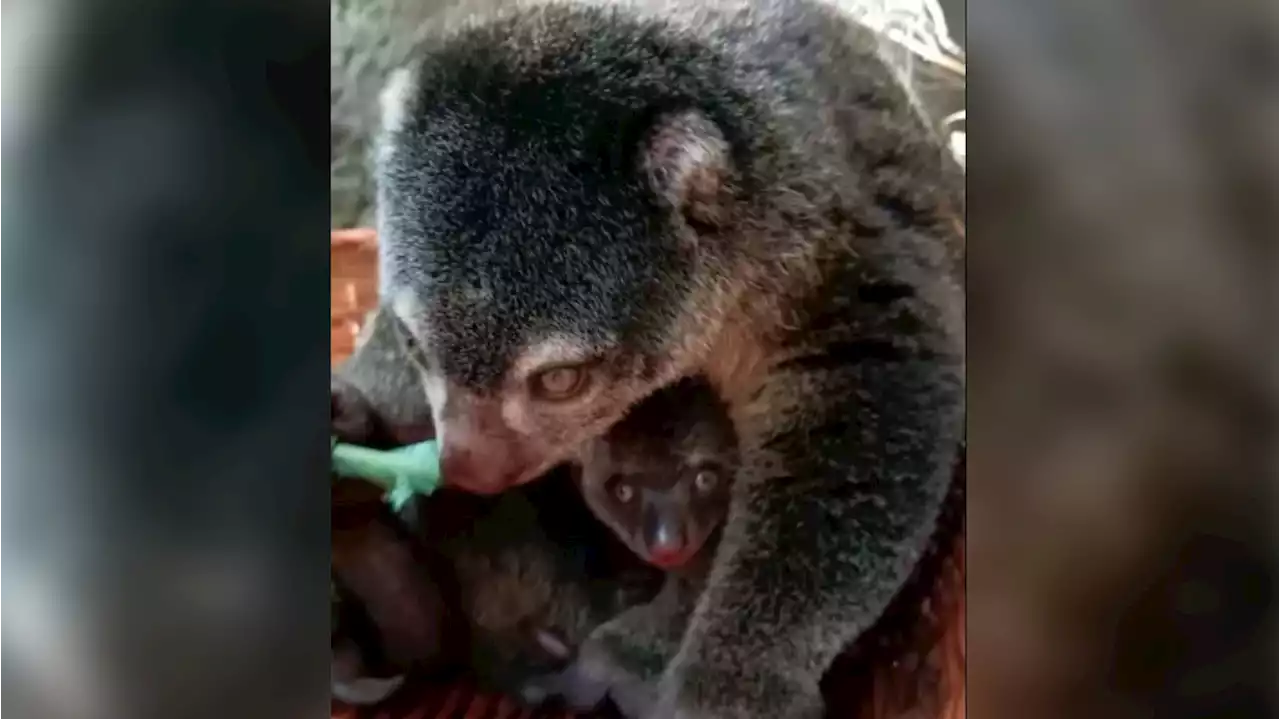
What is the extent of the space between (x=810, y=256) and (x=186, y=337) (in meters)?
0.65

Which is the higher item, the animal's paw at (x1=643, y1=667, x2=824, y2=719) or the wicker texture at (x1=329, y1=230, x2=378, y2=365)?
the wicker texture at (x1=329, y1=230, x2=378, y2=365)

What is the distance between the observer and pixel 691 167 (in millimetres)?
922

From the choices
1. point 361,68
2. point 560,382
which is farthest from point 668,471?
point 361,68

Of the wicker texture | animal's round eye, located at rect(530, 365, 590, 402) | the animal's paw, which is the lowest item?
the animal's paw

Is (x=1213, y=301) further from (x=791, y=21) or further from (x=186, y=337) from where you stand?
(x=186, y=337)

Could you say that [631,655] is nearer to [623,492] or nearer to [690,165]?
[623,492]

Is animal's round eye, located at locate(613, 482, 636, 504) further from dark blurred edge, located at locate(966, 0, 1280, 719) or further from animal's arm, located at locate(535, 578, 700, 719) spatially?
dark blurred edge, located at locate(966, 0, 1280, 719)

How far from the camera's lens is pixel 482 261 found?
941 mm

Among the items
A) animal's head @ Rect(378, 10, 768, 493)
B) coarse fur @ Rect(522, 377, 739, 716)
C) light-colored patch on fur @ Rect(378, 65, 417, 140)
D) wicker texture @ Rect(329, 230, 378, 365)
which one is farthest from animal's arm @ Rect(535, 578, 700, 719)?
light-colored patch on fur @ Rect(378, 65, 417, 140)

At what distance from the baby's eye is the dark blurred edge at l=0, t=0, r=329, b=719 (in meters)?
0.39

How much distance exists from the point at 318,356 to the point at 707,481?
420mm

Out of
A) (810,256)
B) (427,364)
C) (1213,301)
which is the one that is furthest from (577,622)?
(1213,301)

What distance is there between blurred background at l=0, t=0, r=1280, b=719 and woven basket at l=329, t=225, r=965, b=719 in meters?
0.03

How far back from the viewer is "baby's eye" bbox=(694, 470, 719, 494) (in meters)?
0.94
